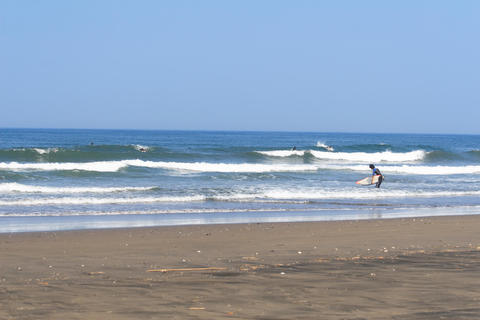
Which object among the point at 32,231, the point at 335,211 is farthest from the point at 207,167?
the point at 32,231

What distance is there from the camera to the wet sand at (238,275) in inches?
202

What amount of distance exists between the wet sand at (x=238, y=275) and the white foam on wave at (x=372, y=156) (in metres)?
37.9

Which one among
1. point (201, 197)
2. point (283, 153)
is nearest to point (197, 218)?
point (201, 197)

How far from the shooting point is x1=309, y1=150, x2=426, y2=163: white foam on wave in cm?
4903

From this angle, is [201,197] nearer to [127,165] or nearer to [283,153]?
[127,165]

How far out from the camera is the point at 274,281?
630 cm

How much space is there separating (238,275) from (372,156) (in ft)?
156

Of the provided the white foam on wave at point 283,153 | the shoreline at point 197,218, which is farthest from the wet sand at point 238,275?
the white foam on wave at point 283,153

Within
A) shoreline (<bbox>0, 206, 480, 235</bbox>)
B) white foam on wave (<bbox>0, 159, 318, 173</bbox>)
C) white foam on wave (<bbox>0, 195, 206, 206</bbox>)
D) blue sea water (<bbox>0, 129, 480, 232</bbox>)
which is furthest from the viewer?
white foam on wave (<bbox>0, 159, 318, 173</bbox>)

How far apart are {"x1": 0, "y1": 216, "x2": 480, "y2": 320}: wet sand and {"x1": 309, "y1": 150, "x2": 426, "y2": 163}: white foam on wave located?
37947 mm

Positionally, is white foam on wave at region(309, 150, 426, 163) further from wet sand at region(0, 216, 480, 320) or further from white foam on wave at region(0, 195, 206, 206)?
wet sand at region(0, 216, 480, 320)

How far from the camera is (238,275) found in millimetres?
6672

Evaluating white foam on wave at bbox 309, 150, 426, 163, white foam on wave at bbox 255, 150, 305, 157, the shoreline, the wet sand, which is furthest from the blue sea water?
white foam on wave at bbox 309, 150, 426, 163

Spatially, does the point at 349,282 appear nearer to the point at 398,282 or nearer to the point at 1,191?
the point at 398,282
